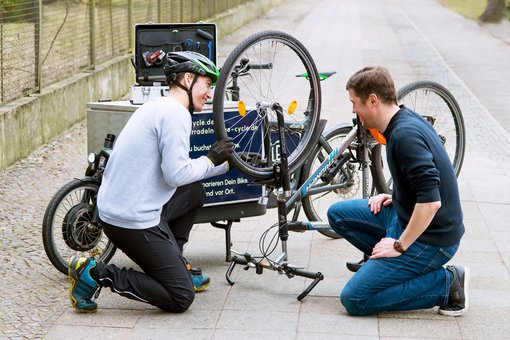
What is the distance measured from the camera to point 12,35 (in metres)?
9.92

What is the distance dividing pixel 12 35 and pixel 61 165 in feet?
4.74

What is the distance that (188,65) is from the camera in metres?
5.46

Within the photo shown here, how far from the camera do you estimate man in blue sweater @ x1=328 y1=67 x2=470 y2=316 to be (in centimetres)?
539

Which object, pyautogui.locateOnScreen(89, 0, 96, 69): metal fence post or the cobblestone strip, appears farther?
pyautogui.locateOnScreen(89, 0, 96, 69): metal fence post

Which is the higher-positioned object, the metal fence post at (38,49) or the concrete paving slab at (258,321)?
the metal fence post at (38,49)

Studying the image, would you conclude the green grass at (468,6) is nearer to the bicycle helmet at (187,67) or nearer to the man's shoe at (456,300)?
the man's shoe at (456,300)

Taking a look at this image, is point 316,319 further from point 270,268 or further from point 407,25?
point 407,25

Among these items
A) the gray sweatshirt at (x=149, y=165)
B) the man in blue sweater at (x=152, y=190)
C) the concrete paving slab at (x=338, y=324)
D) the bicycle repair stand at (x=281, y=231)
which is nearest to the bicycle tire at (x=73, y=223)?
the man in blue sweater at (x=152, y=190)

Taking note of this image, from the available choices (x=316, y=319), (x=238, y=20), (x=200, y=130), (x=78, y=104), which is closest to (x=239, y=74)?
(x=200, y=130)

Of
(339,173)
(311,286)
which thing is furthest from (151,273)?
(339,173)

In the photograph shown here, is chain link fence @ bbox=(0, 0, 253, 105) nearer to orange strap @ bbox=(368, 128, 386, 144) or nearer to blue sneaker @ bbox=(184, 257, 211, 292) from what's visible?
blue sneaker @ bbox=(184, 257, 211, 292)

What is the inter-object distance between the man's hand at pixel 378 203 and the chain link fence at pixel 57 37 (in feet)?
16.3

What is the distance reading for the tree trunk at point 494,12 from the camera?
117 ft

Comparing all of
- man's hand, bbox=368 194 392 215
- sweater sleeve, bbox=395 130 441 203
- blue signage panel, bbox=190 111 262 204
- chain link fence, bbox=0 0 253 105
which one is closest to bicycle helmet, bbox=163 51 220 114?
blue signage panel, bbox=190 111 262 204
